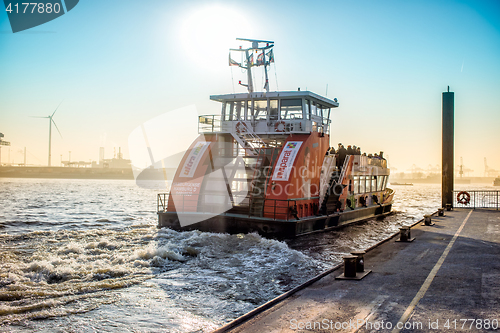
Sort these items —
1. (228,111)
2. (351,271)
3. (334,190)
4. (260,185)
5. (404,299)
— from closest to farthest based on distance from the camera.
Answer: (404,299), (351,271), (260,185), (334,190), (228,111)

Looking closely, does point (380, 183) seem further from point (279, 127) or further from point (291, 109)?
point (279, 127)

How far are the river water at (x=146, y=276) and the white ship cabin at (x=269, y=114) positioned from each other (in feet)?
19.4

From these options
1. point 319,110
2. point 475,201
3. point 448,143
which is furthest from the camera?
point 475,201

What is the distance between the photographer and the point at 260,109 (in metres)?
20.3

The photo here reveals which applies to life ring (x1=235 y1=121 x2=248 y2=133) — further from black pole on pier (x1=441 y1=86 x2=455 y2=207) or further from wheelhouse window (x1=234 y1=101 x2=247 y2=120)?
black pole on pier (x1=441 y1=86 x2=455 y2=207)

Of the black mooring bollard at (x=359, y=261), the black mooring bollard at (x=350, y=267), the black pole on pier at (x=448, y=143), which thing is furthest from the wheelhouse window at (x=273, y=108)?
the black pole on pier at (x=448, y=143)

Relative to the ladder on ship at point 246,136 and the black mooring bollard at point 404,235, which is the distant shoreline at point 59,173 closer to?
the ladder on ship at point 246,136

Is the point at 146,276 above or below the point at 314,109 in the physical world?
below

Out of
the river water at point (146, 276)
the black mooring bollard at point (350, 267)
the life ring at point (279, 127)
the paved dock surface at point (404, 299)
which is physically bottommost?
the river water at point (146, 276)

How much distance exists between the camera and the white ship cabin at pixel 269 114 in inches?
755

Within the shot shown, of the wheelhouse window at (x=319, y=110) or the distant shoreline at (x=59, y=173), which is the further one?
the distant shoreline at (x=59, y=173)

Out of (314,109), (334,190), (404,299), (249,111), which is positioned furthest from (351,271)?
(249,111)

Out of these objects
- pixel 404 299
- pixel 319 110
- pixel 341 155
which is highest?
pixel 319 110

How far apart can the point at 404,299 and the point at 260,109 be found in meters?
14.6
